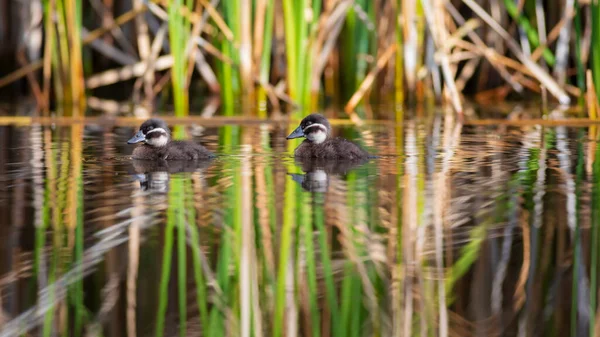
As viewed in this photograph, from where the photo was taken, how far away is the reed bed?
30.0ft

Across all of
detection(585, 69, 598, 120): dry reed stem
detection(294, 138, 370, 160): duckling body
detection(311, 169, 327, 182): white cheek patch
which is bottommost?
detection(311, 169, 327, 182): white cheek patch

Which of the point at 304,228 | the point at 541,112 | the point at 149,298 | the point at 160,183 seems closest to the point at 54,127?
the point at 160,183

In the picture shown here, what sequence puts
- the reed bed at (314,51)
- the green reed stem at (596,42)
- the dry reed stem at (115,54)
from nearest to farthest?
the green reed stem at (596,42), the reed bed at (314,51), the dry reed stem at (115,54)

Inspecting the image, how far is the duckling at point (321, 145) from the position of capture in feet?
20.7

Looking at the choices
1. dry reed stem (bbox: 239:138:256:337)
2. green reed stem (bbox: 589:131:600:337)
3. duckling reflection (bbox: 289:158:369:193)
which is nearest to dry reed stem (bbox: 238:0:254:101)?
duckling reflection (bbox: 289:158:369:193)

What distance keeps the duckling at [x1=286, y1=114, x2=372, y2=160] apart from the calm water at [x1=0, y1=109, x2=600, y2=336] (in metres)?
0.16

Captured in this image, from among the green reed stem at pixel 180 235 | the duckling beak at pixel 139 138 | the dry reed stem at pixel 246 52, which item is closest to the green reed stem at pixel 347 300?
the green reed stem at pixel 180 235

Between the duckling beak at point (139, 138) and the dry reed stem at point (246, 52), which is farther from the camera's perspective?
the dry reed stem at point (246, 52)

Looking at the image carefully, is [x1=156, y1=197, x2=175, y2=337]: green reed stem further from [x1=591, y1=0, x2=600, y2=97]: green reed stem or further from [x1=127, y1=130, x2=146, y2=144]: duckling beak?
[x1=591, y1=0, x2=600, y2=97]: green reed stem

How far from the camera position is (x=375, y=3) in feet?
35.5

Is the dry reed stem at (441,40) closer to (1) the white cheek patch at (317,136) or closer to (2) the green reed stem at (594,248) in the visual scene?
(1) the white cheek patch at (317,136)

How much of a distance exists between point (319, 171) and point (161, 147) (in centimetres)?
109

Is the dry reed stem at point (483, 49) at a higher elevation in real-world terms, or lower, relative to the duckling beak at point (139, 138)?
higher

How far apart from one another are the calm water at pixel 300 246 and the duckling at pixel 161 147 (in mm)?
112
